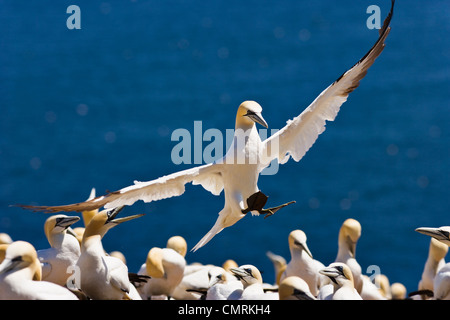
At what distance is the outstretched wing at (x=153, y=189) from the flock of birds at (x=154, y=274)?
0.32 m

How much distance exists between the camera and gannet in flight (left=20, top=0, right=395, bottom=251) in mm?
8141

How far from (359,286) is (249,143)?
2422 mm

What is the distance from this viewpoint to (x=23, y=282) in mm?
7223

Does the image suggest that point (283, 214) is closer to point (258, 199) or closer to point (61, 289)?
point (258, 199)

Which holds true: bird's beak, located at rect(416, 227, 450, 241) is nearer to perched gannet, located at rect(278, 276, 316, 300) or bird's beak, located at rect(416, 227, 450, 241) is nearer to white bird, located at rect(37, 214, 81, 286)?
perched gannet, located at rect(278, 276, 316, 300)

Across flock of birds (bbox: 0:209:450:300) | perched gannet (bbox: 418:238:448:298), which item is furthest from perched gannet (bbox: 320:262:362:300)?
perched gannet (bbox: 418:238:448:298)

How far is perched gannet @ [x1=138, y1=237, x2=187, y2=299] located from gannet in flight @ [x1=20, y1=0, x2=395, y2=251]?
1.39 meters

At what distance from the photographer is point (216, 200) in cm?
2031

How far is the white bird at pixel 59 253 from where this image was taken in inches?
359

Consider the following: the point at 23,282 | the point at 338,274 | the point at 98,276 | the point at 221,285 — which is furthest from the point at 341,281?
the point at 23,282

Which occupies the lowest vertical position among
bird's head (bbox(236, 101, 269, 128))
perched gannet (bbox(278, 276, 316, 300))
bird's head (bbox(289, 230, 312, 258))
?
perched gannet (bbox(278, 276, 316, 300))

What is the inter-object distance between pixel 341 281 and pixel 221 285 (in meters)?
1.36

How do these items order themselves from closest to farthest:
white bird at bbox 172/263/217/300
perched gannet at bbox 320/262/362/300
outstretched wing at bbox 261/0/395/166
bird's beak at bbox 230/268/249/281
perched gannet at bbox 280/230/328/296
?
perched gannet at bbox 320/262/362/300 → outstretched wing at bbox 261/0/395/166 → bird's beak at bbox 230/268/249/281 → perched gannet at bbox 280/230/328/296 → white bird at bbox 172/263/217/300

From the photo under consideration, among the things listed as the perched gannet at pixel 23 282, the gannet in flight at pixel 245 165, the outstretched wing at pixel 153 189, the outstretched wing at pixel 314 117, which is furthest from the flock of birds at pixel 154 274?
the outstretched wing at pixel 314 117
